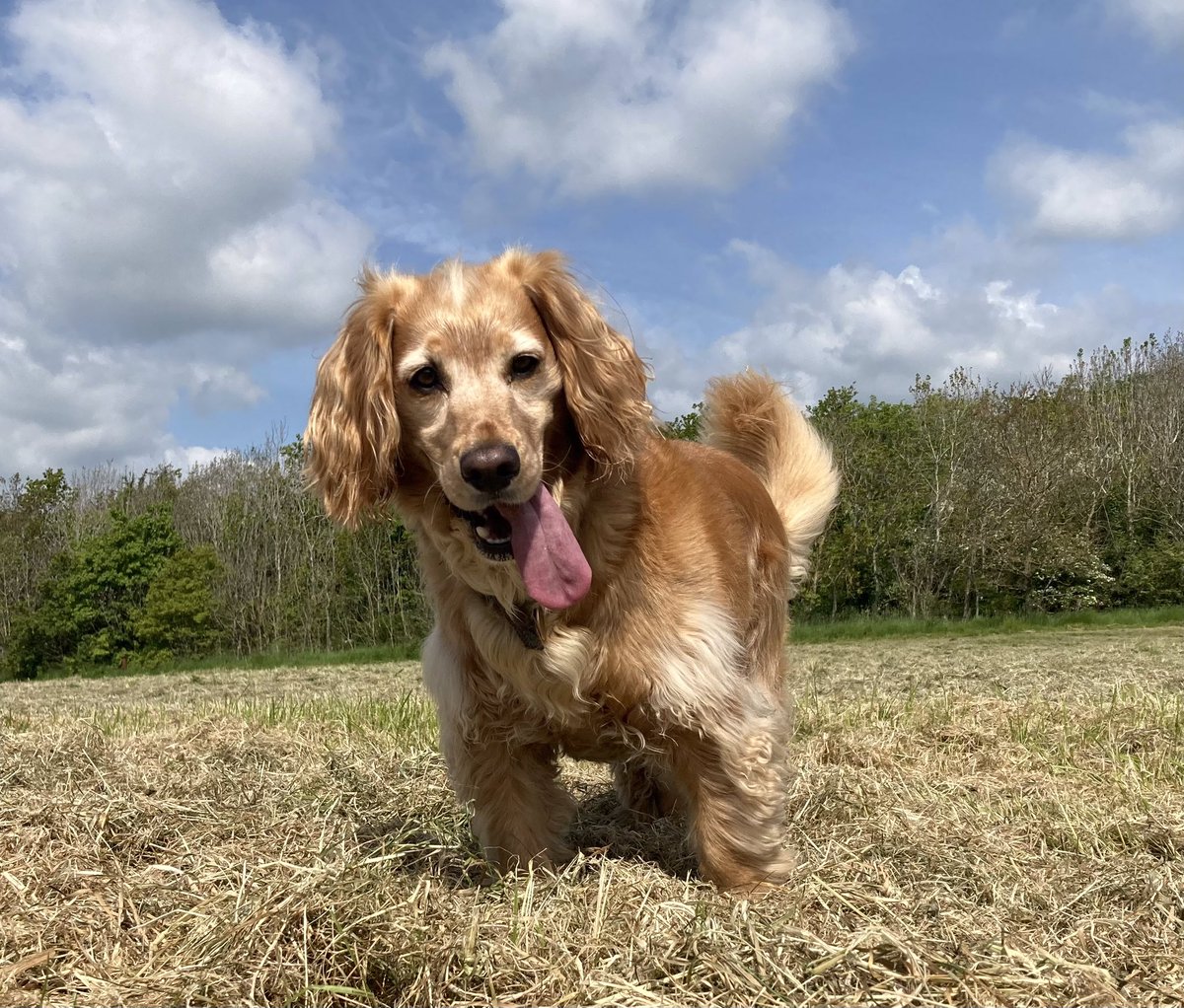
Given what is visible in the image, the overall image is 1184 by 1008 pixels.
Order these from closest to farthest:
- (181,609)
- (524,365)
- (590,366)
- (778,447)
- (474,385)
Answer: (474,385) < (524,365) < (590,366) < (778,447) < (181,609)

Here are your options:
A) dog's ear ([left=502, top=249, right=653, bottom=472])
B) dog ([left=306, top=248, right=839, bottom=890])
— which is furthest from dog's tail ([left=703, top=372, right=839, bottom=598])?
dog's ear ([left=502, top=249, right=653, bottom=472])

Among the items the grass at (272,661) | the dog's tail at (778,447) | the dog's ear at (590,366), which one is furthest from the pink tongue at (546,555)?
the grass at (272,661)

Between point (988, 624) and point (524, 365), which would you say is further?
point (988, 624)

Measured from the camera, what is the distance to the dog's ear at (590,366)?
10.3ft

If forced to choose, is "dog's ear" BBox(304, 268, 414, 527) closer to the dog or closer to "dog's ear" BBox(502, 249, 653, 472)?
the dog

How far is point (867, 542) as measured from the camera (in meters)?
29.5

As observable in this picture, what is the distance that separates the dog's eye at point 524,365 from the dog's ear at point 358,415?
15.8 inches

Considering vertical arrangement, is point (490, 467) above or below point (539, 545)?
above

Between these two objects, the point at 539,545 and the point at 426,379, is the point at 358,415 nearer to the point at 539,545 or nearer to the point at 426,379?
the point at 426,379

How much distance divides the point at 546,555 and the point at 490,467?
349 millimetres

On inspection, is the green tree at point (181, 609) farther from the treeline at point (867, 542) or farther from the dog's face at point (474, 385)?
the dog's face at point (474, 385)

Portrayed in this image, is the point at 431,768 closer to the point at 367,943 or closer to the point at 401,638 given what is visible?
the point at 367,943

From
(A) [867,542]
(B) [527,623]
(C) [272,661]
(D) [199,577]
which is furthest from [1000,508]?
(B) [527,623]

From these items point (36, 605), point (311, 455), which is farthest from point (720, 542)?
point (36, 605)
